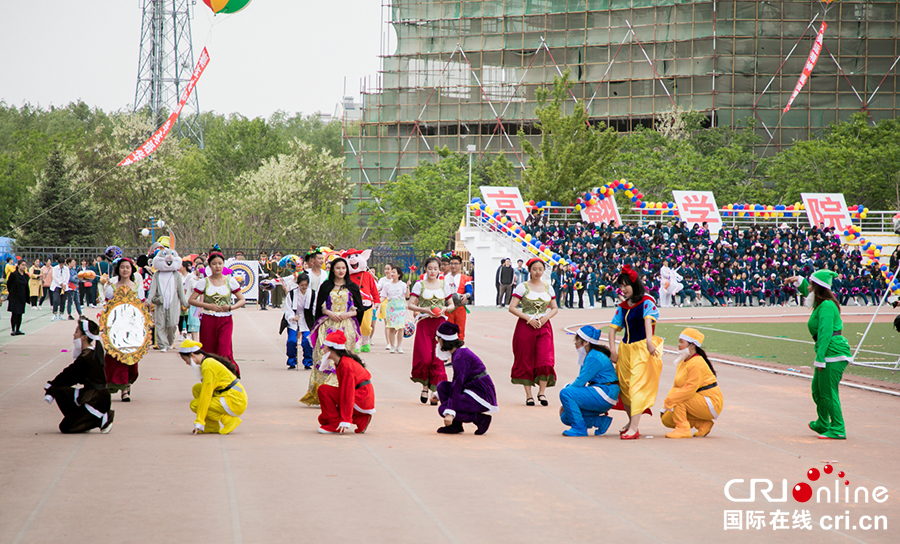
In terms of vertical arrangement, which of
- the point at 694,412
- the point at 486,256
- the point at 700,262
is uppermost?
the point at 486,256

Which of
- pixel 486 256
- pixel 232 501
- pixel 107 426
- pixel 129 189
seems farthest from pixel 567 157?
pixel 232 501

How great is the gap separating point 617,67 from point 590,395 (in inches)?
1936

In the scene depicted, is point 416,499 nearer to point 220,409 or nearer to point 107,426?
point 220,409

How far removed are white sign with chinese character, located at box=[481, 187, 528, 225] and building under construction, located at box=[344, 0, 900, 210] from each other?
15872 millimetres

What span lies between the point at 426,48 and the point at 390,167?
809cm

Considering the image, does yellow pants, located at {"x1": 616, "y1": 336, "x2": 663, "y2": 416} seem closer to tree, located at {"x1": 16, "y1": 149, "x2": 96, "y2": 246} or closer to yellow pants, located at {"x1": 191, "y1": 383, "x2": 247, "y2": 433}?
yellow pants, located at {"x1": 191, "y1": 383, "x2": 247, "y2": 433}

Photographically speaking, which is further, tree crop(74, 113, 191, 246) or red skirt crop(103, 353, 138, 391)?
tree crop(74, 113, 191, 246)

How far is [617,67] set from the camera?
54688mm

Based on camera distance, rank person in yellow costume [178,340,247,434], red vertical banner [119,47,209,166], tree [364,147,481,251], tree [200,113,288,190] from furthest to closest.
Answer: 1. tree [200,113,288,190]
2. tree [364,147,481,251]
3. red vertical banner [119,47,209,166]
4. person in yellow costume [178,340,247,434]

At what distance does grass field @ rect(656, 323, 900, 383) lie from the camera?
15461 mm

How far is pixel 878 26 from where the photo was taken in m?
53.0

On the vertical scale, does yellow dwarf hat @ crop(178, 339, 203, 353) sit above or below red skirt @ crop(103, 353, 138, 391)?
A: above

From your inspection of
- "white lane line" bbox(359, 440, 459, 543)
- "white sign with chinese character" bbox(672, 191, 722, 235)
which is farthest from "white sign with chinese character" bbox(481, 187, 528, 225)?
"white lane line" bbox(359, 440, 459, 543)
